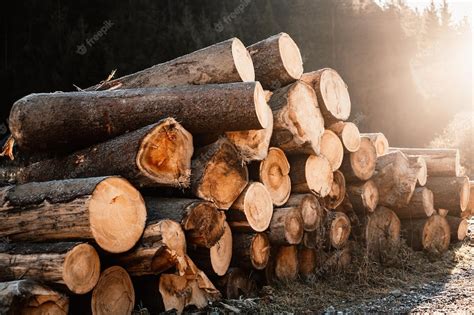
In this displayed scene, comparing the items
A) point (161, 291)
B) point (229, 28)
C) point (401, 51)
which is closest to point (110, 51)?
point (229, 28)

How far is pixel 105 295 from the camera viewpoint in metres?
3.18

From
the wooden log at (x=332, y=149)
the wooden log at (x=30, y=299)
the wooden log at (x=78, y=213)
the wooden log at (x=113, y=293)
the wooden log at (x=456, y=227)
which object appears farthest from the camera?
the wooden log at (x=456, y=227)

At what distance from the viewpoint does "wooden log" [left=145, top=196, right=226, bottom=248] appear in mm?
3432

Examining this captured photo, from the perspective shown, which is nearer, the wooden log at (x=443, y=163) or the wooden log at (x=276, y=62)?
the wooden log at (x=276, y=62)

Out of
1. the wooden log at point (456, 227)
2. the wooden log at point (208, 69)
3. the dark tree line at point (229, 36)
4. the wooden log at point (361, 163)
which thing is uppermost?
the dark tree line at point (229, 36)

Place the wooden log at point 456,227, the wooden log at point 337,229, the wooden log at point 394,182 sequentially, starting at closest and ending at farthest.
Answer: the wooden log at point 337,229 < the wooden log at point 394,182 < the wooden log at point 456,227

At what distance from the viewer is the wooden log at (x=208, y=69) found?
4199mm

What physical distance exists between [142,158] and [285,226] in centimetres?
157

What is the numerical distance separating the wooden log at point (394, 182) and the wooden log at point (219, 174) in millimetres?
2230

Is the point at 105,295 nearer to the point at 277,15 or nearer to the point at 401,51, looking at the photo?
the point at 277,15

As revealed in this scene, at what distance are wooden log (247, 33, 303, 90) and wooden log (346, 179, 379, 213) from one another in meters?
1.47

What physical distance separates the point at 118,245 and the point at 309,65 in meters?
14.7

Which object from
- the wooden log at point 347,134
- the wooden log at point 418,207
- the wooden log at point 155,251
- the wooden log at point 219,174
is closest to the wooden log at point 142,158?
the wooden log at point 219,174

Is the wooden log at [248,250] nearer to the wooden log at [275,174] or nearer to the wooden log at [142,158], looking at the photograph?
the wooden log at [275,174]
